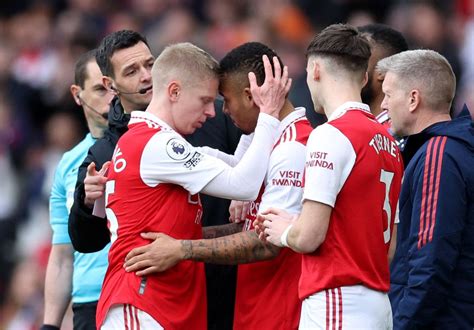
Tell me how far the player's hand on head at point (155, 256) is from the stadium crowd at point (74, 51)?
217 inches

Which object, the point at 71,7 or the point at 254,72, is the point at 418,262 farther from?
the point at 71,7

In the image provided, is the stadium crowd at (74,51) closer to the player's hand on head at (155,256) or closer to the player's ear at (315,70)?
the player's ear at (315,70)

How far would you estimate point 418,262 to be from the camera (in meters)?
6.05

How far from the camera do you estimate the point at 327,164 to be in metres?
5.46

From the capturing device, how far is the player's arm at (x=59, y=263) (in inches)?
306

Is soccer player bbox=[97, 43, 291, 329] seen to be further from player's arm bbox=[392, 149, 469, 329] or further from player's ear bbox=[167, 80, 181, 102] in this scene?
player's arm bbox=[392, 149, 469, 329]

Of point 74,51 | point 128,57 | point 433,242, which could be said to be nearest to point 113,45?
point 128,57

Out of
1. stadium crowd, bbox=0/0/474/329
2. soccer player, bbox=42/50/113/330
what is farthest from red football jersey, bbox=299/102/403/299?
stadium crowd, bbox=0/0/474/329

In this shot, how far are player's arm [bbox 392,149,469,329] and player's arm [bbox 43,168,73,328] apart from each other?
260 centimetres

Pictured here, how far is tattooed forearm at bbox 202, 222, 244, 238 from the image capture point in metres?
6.37

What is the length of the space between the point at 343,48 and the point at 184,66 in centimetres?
84

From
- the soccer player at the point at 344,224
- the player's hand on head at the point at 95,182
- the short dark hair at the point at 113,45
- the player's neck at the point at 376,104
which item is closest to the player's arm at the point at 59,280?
the short dark hair at the point at 113,45

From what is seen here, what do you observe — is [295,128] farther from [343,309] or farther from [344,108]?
[343,309]

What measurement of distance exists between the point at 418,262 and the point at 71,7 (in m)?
9.90
